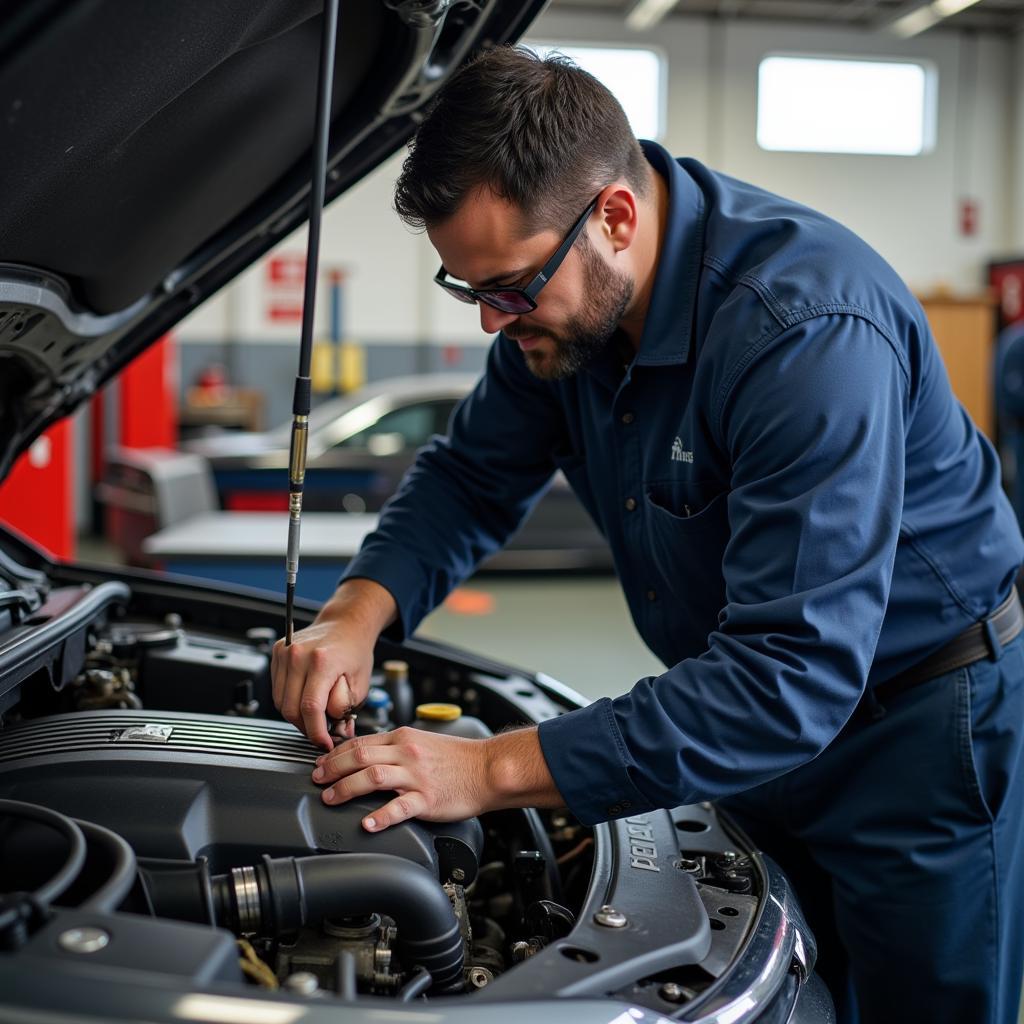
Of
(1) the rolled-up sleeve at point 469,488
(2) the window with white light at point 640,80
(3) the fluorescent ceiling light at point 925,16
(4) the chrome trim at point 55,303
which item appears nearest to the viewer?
(4) the chrome trim at point 55,303

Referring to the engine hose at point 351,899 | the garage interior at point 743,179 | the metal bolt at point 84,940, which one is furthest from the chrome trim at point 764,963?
the garage interior at point 743,179

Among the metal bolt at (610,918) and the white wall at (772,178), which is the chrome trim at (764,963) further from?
the white wall at (772,178)

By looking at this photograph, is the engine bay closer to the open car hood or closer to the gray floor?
the open car hood

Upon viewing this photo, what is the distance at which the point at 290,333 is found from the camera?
9.34 meters

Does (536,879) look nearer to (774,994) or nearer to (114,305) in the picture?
(774,994)

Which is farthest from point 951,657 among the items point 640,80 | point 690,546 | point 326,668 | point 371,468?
point 640,80

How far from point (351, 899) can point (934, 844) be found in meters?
0.80

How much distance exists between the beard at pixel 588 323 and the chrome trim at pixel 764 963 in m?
0.65

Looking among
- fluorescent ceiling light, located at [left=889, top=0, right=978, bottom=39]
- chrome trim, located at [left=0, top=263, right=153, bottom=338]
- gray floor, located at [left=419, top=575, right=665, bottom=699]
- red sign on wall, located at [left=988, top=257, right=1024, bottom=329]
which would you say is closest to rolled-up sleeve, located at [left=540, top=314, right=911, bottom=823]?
chrome trim, located at [left=0, top=263, right=153, bottom=338]

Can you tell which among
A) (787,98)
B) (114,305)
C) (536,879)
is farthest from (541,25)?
(536,879)

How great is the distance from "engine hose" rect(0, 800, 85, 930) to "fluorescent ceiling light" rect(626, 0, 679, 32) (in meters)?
8.98

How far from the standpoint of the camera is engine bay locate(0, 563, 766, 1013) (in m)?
0.88

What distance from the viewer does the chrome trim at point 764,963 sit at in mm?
985

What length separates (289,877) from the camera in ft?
3.41
